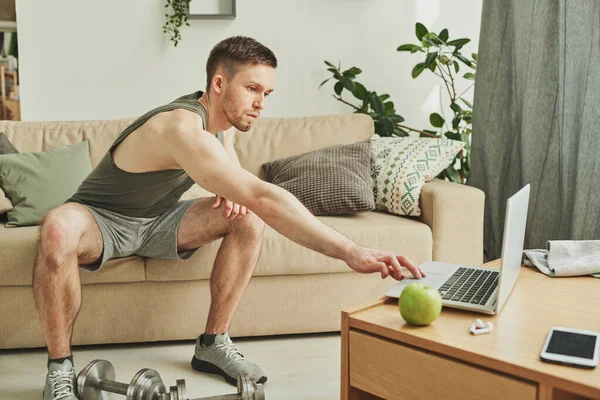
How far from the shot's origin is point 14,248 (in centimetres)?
261

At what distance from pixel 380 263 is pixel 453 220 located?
4.22ft

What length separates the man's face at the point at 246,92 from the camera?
235 cm

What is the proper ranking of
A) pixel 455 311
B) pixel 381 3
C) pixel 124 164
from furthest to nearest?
pixel 381 3 < pixel 124 164 < pixel 455 311

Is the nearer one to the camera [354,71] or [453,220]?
[453,220]

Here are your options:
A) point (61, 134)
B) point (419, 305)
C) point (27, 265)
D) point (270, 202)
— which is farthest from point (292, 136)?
point (419, 305)

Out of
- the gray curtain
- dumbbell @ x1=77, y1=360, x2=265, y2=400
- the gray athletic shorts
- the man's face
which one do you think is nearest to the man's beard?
the man's face

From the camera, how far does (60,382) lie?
7.36 ft

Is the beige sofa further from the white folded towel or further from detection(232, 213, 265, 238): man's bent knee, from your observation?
the white folded towel

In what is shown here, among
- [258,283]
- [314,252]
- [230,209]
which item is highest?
Result: [230,209]

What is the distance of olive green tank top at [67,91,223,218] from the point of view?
248cm

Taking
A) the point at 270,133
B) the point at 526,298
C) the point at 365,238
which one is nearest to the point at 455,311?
the point at 526,298

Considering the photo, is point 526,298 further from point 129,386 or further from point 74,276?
point 74,276

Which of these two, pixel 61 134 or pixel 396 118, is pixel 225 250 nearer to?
pixel 61 134

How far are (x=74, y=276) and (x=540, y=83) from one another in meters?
2.19
